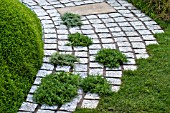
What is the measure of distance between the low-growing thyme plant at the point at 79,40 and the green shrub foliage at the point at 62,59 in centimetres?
40

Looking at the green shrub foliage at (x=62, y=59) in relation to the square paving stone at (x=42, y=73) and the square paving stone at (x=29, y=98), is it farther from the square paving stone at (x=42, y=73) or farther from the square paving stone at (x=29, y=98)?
the square paving stone at (x=29, y=98)

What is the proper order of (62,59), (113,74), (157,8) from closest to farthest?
(113,74) → (62,59) → (157,8)

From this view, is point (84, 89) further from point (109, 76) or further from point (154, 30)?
point (154, 30)

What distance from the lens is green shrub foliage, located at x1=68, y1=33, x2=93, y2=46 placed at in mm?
5730

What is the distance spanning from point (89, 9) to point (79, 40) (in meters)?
1.40

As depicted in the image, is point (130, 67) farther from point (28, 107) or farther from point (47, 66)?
point (28, 107)

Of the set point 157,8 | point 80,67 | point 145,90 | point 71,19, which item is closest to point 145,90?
point 145,90

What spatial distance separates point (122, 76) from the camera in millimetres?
5027

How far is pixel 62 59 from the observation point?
5281mm

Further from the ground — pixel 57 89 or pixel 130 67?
pixel 57 89

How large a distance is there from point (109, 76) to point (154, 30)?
1698mm

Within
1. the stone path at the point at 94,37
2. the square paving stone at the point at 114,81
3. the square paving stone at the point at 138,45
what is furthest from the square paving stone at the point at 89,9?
the square paving stone at the point at 114,81

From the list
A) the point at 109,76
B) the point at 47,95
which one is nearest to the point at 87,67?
the point at 109,76

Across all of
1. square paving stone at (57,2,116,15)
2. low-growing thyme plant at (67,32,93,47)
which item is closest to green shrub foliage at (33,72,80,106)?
low-growing thyme plant at (67,32,93,47)
